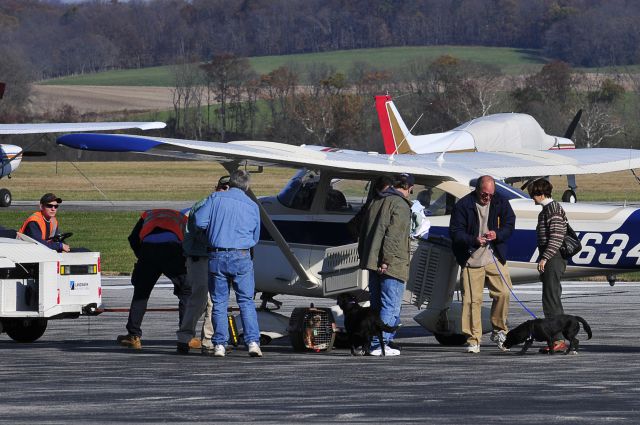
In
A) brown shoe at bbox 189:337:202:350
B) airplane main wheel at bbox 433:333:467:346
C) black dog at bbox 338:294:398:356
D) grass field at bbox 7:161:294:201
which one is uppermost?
black dog at bbox 338:294:398:356

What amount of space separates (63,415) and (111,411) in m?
0.34

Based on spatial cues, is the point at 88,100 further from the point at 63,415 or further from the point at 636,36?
the point at 63,415

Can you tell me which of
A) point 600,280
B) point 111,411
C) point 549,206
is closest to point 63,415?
point 111,411

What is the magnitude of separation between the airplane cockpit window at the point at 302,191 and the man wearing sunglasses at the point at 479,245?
2.04m

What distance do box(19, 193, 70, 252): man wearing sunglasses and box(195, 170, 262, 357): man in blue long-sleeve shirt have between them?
2741 millimetres

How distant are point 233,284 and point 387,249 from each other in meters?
1.50

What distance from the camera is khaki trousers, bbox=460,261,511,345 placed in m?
13.4

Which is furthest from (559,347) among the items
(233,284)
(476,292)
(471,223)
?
(233,284)

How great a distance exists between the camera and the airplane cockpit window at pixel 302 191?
48.8 ft

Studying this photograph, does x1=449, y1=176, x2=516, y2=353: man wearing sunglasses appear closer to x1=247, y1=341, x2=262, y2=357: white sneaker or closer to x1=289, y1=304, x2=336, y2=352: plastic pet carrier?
x1=289, y1=304, x2=336, y2=352: plastic pet carrier

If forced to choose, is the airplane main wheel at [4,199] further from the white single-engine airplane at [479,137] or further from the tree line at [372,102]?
the tree line at [372,102]

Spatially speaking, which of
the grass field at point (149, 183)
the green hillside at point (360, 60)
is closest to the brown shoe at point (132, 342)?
the grass field at point (149, 183)

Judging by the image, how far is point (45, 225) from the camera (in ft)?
50.9

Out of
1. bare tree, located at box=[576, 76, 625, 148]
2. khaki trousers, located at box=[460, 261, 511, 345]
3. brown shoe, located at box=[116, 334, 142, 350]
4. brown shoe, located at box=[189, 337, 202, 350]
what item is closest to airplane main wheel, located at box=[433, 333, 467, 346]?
khaki trousers, located at box=[460, 261, 511, 345]
